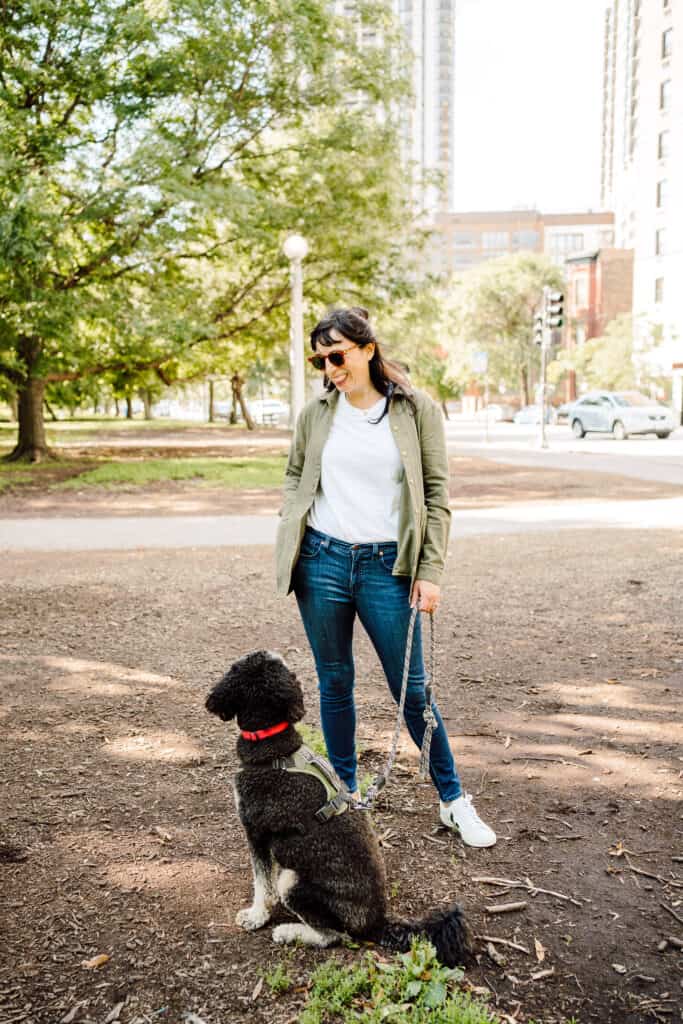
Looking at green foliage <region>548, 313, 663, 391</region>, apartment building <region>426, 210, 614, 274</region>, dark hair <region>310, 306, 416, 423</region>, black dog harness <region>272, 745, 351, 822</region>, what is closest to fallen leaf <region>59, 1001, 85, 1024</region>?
black dog harness <region>272, 745, 351, 822</region>

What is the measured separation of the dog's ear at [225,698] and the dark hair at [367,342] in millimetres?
1128

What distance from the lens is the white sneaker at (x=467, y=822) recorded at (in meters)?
3.43

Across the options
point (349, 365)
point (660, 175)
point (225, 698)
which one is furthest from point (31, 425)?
point (660, 175)

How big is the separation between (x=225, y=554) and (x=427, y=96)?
190741 mm

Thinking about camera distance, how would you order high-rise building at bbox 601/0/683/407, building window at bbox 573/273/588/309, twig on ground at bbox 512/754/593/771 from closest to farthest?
twig on ground at bbox 512/754/593/771 → high-rise building at bbox 601/0/683/407 → building window at bbox 573/273/588/309

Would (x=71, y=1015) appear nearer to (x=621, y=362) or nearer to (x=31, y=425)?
(x=31, y=425)

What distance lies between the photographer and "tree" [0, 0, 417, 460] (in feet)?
53.2

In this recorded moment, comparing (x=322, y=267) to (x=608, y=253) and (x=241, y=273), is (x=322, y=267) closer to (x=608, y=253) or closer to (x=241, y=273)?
(x=241, y=273)

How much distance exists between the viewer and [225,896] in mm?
3080

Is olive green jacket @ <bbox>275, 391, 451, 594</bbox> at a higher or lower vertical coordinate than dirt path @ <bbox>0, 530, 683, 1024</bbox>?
higher

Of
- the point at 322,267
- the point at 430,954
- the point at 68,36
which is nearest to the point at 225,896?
the point at 430,954

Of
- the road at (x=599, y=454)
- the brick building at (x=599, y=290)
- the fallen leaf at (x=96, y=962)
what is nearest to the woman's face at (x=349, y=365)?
the fallen leaf at (x=96, y=962)

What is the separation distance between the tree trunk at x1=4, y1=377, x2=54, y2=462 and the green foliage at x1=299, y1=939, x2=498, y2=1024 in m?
20.3

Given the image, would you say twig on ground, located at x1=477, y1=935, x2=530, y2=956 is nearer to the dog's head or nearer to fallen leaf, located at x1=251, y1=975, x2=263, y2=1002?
fallen leaf, located at x1=251, y1=975, x2=263, y2=1002
